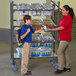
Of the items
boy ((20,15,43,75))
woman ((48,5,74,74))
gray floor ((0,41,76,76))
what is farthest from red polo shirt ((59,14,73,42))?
gray floor ((0,41,76,76))

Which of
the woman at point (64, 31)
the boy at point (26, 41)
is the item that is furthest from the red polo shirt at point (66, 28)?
the boy at point (26, 41)

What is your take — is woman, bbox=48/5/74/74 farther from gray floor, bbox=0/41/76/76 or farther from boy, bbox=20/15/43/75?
boy, bbox=20/15/43/75

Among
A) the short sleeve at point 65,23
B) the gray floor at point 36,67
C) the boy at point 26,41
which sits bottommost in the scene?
the gray floor at point 36,67

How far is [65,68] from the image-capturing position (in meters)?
4.82

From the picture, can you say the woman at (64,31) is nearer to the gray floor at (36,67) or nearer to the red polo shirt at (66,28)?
the red polo shirt at (66,28)

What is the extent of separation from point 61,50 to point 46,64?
1.00m

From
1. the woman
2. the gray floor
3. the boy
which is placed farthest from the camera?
the gray floor

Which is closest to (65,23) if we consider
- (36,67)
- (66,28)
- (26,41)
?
(66,28)

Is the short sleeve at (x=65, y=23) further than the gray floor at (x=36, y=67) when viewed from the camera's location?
No

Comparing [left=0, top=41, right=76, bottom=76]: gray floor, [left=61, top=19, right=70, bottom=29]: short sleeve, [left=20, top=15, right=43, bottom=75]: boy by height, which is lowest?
[left=0, top=41, right=76, bottom=76]: gray floor

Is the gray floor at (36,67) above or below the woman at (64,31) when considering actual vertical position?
below

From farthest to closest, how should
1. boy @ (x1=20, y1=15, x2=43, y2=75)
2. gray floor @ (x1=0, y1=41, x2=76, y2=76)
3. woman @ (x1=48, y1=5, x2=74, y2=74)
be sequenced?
gray floor @ (x1=0, y1=41, x2=76, y2=76) < woman @ (x1=48, y1=5, x2=74, y2=74) < boy @ (x1=20, y1=15, x2=43, y2=75)

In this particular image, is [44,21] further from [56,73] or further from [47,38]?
[56,73]

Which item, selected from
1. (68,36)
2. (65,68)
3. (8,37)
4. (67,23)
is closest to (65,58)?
(65,68)
